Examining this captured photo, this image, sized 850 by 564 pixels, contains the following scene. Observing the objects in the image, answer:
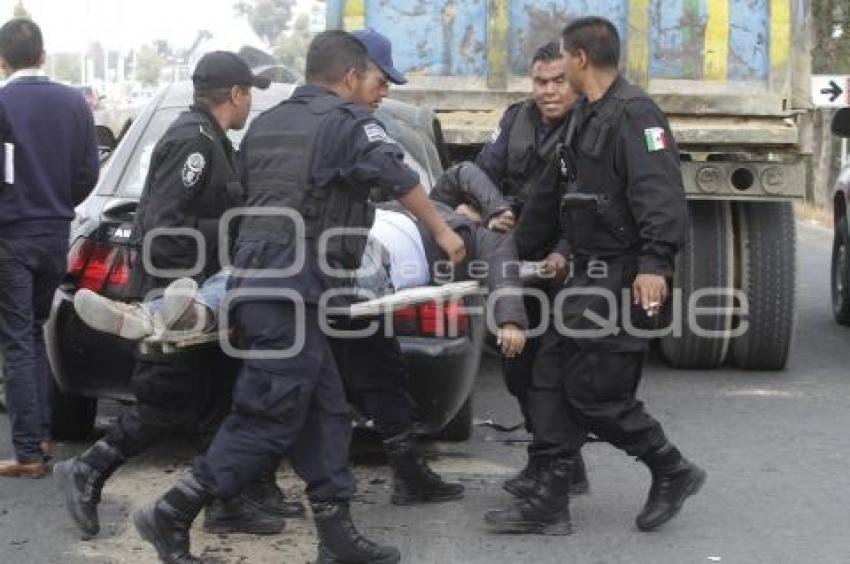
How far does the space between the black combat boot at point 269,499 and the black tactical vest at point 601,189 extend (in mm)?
1387

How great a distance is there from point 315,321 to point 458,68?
160 inches

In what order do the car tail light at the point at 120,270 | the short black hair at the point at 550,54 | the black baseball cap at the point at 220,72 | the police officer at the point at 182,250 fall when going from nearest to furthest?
the police officer at the point at 182,250, the black baseball cap at the point at 220,72, the short black hair at the point at 550,54, the car tail light at the point at 120,270

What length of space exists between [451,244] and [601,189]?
0.70 meters

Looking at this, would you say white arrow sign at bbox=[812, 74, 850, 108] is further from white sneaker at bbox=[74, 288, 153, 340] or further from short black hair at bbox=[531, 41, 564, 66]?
white sneaker at bbox=[74, 288, 153, 340]

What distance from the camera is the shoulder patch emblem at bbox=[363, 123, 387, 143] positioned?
4551mm

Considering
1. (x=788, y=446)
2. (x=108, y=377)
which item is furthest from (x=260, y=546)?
(x=788, y=446)

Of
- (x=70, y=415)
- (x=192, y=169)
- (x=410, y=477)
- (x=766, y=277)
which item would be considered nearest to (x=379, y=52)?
(x=192, y=169)

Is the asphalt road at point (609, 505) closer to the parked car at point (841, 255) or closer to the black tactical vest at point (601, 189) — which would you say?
the black tactical vest at point (601, 189)

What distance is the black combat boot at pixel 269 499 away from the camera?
530 centimetres

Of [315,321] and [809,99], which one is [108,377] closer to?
[315,321]

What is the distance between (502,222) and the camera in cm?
527

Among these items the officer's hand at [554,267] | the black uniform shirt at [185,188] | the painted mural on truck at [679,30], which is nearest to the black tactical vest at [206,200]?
the black uniform shirt at [185,188]

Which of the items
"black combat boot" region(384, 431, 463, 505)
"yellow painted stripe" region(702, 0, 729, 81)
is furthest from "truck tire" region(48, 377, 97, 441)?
"yellow painted stripe" region(702, 0, 729, 81)

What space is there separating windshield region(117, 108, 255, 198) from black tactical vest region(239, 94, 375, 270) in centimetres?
184
